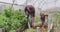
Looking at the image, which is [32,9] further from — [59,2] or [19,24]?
[59,2]

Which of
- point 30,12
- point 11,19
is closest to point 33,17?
point 30,12

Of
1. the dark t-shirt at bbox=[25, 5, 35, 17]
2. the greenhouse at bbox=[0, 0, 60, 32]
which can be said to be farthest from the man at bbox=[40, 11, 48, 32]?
the dark t-shirt at bbox=[25, 5, 35, 17]

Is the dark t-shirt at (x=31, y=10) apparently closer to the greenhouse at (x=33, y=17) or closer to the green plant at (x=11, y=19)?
the greenhouse at (x=33, y=17)

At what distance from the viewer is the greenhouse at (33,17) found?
1688 mm

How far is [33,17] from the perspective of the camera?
1.74 meters

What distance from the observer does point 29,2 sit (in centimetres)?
188

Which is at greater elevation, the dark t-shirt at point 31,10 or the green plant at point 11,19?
the dark t-shirt at point 31,10

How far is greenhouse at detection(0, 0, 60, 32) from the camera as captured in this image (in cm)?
169

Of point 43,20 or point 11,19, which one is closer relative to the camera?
point 43,20

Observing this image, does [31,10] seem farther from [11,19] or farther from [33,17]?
[11,19]

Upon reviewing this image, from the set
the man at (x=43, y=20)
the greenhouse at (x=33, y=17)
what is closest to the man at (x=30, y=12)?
the greenhouse at (x=33, y=17)

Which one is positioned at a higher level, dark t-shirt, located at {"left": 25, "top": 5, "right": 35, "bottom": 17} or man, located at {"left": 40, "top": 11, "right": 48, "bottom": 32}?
dark t-shirt, located at {"left": 25, "top": 5, "right": 35, "bottom": 17}

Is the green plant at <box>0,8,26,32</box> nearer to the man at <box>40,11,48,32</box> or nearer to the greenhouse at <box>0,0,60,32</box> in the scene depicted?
the greenhouse at <box>0,0,60,32</box>

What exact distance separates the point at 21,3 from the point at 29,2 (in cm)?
18
